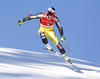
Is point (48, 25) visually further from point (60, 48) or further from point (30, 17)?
point (60, 48)

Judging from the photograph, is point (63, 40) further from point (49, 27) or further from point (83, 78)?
point (83, 78)

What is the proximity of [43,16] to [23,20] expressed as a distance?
0.48 meters

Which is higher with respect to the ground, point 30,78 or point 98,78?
point 98,78

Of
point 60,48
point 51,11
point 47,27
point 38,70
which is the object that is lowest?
point 38,70

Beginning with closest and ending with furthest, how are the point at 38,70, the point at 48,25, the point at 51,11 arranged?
the point at 38,70, the point at 51,11, the point at 48,25

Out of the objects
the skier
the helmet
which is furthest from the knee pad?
the helmet

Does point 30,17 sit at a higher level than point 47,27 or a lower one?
higher

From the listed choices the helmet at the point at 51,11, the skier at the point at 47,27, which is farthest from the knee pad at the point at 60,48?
the helmet at the point at 51,11

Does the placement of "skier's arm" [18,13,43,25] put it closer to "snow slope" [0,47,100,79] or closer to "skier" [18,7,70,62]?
"skier" [18,7,70,62]

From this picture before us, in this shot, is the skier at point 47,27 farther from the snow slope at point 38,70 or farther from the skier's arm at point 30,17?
the snow slope at point 38,70

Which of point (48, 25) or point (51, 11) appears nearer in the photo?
point (51, 11)

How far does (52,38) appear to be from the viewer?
→ 18.4 ft

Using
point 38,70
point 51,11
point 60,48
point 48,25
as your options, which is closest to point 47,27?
point 48,25

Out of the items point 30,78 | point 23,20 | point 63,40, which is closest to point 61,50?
point 63,40
